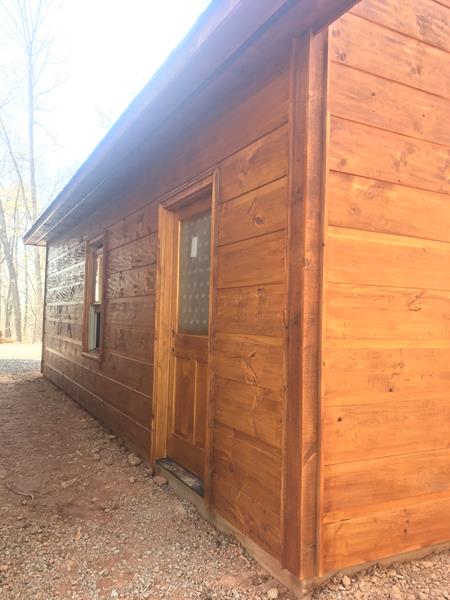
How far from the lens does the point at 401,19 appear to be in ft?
7.43

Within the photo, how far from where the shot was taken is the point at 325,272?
2002mm

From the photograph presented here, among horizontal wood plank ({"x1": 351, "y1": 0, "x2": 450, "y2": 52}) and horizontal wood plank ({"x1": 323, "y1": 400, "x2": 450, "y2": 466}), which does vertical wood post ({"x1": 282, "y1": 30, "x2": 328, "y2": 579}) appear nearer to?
horizontal wood plank ({"x1": 323, "y1": 400, "x2": 450, "y2": 466})

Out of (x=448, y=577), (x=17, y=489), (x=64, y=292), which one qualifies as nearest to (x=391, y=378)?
(x=448, y=577)

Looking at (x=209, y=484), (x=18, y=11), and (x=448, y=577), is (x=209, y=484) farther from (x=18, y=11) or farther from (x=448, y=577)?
(x=18, y=11)

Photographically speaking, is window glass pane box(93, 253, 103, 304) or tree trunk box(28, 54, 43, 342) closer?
window glass pane box(93, 253, 103, 304)

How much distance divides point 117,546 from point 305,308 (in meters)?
1.70

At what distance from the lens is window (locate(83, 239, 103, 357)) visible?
19.3 feet

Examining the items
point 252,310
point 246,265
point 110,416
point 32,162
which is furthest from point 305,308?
point 32,162

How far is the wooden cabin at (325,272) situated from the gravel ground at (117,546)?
0.12 meters

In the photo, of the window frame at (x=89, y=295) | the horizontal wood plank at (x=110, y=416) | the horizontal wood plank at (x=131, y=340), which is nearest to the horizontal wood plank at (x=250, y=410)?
the horizontal wood plank at (x=131, y=340)

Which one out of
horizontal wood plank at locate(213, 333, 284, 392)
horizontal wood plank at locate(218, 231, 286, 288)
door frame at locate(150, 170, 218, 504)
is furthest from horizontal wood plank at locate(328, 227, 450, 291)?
door frame at locate(150, 170, 218, 504)

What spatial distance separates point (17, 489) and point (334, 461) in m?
2.47

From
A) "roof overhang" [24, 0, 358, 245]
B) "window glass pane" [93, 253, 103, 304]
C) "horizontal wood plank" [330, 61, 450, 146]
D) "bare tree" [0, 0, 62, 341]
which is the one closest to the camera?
"roof overhang" [24, 0, 358, 245]

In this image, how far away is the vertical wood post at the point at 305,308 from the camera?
1.92 metres
